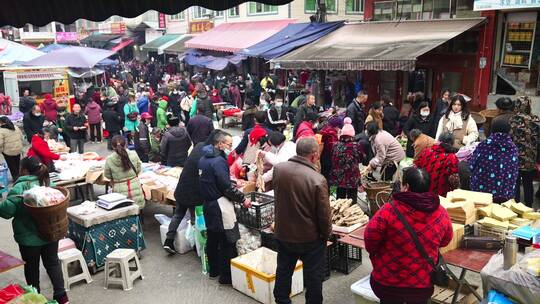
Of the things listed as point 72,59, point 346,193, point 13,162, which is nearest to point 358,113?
point 346,193

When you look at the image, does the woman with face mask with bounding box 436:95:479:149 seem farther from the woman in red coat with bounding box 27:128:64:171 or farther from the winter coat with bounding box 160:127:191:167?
the woman in red coat with bounding box 27:128:64:171

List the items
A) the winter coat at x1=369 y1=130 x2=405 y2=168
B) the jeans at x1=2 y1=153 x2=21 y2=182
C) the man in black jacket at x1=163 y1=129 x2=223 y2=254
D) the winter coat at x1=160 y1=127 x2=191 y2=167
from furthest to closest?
the jeans at x1=2 y1=153 x2=21 y2=182 → the winter coat at x1=160 y1=127 x2=191 y2=167 → the winter coat at x1=369 y1=130 x2=405 y2=168 → the man in black jacket at x1=163 y1=129 x2=223 y2=254

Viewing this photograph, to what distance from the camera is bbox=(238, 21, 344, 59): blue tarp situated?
17922mm

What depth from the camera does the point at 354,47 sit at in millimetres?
14438

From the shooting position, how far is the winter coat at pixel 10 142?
1040 cm

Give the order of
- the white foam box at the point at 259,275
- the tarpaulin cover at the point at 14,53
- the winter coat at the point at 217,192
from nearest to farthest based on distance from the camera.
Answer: the white foam box at the point at 259,275 < the winter coat at the point at 217,192 < the tarpaulin cover at the point at 14,53

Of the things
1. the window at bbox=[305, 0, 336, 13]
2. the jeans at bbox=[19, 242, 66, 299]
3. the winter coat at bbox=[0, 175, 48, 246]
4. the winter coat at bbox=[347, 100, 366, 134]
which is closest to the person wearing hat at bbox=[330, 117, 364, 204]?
the winter coat at bbox=[347, 100, 366, 134]

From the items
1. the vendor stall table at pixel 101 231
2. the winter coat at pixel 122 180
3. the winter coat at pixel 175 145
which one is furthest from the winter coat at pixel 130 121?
the vendor stall table at pixel 101 231

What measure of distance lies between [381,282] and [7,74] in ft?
56.4

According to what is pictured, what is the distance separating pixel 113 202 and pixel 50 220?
180cm

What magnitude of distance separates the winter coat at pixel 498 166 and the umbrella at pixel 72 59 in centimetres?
1599

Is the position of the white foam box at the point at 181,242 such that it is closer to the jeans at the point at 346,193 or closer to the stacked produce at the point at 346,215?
the stacked produce at the point at 346,215

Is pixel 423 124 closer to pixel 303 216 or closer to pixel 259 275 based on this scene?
pixel 259 275

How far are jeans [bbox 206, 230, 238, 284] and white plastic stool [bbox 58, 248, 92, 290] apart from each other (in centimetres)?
167
